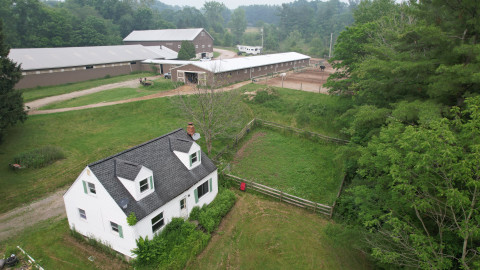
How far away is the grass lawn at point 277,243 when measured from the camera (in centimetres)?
1485

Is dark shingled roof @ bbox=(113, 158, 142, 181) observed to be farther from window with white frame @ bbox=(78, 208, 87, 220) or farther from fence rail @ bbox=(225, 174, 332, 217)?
fence rail @ bbox=(225, 174, 332, 217)

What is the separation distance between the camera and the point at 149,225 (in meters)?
14.8

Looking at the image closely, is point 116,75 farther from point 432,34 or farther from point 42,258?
point 432,34

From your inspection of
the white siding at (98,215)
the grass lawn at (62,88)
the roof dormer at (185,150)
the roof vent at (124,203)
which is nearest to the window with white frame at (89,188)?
the white siding at (98,215)

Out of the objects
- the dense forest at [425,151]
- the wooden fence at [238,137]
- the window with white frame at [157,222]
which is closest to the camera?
the dense forest at [425,151]

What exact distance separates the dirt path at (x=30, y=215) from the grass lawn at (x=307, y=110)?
75.1 feet

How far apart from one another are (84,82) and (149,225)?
4257 cm

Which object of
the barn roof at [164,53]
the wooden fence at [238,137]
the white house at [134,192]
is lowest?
the wooden fence at [238,137]

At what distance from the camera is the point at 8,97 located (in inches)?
969

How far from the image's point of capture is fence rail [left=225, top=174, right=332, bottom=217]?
19.1 meters

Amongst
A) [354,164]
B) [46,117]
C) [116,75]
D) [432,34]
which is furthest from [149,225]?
[116,75]

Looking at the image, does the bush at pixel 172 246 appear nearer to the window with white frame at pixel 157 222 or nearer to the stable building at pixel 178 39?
the window with white frame at pixel 157 222

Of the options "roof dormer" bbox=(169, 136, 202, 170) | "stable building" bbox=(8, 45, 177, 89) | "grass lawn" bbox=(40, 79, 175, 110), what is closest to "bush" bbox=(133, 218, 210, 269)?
"roof dormer" bbox=(169, 136, 202, 170)

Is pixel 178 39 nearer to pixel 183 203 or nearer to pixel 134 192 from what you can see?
pixel 183 203
